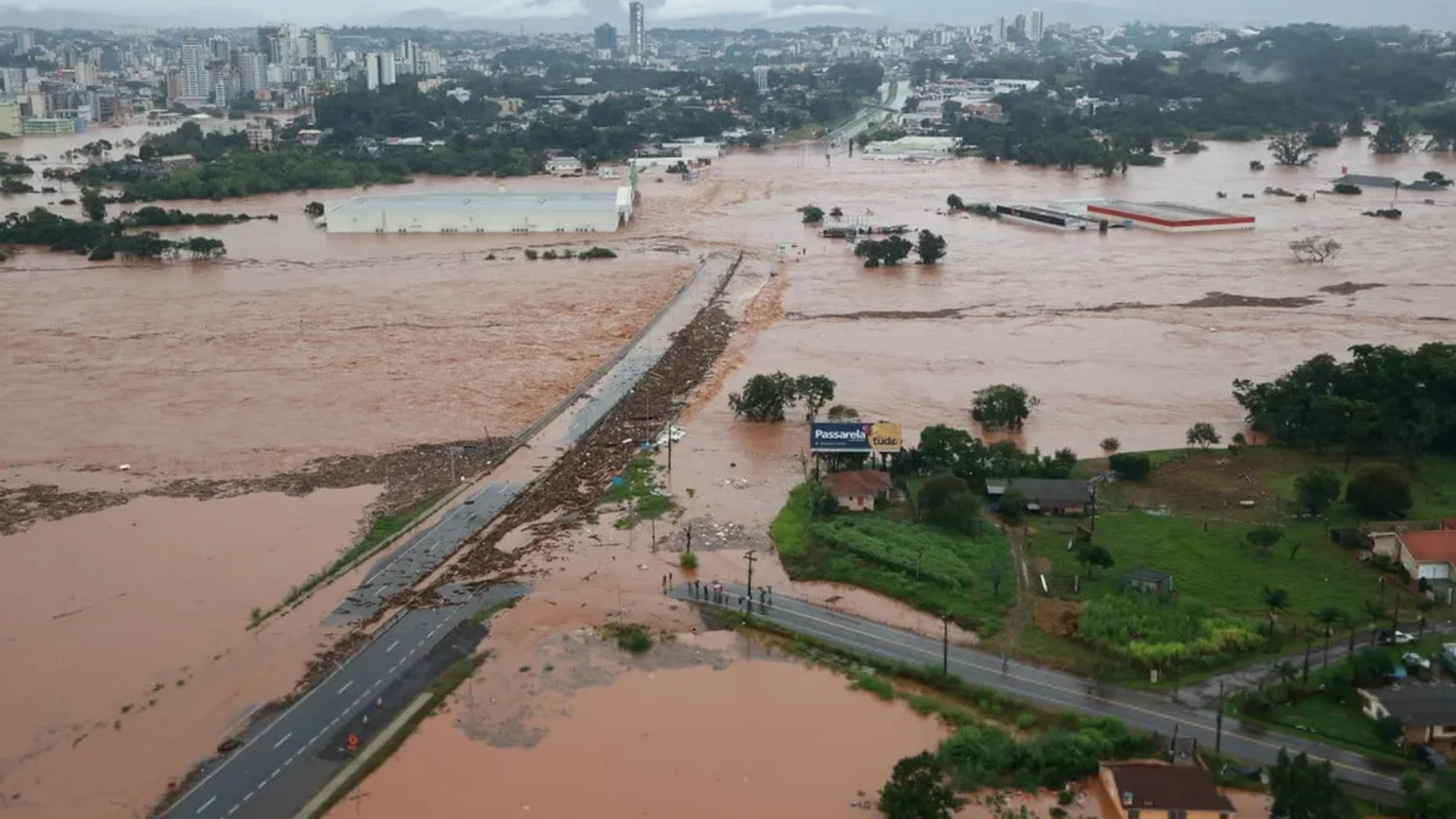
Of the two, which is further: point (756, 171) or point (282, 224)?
point (756, 171)

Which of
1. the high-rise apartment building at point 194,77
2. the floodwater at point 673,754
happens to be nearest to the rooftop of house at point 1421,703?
the floodwater at point 673,754

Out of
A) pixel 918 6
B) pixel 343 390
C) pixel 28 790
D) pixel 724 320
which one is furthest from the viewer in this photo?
pixel 918 6

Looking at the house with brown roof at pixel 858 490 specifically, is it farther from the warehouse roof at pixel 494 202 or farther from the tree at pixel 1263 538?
the warehouse roof at pixel 494 202

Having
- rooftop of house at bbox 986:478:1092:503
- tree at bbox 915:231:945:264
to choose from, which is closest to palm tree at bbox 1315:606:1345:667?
rooftop of house at bbox 986:478:1092:503

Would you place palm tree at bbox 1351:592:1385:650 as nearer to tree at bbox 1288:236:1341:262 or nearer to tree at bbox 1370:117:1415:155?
tree at bbox 1288:236:1341:262

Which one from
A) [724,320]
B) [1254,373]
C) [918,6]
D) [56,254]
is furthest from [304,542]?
[918,6]

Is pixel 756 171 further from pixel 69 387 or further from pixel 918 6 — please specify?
pixel 918 6
